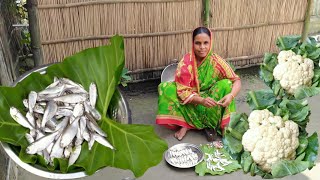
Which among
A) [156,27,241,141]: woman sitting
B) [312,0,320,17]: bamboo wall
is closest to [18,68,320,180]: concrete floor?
[156,27,241,141]: woman sitting

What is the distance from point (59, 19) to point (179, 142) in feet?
7.42

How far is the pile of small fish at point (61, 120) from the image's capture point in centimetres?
286

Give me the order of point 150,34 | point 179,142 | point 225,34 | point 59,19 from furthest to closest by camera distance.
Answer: point 225,34 < point 150,34 < point 59,19 < point 179,142

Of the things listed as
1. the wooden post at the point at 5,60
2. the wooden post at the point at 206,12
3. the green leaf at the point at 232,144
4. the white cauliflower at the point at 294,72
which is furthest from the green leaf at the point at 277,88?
the wooden post at the point at 206,12

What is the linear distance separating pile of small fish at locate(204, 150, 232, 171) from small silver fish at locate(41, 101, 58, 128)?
1820 millimetres

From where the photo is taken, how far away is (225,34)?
5.58 m

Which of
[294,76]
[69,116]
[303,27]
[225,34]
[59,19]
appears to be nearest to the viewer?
[294,76]

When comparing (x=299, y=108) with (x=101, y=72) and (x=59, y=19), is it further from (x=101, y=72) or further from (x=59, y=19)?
(x=59, y=19)

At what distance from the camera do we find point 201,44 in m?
4.17

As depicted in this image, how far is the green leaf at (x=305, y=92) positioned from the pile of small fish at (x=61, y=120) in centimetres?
151

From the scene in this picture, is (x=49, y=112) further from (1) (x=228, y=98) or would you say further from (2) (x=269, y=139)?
(1) (x=228, y=98)

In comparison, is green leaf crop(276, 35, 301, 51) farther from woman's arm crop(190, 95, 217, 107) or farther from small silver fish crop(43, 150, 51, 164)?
small silver fish crop(43, 150, 51, 164)

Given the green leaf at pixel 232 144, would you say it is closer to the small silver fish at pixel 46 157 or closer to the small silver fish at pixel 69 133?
the small silver fish at pixel 69 133

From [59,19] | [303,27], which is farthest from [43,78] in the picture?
[303,27]
